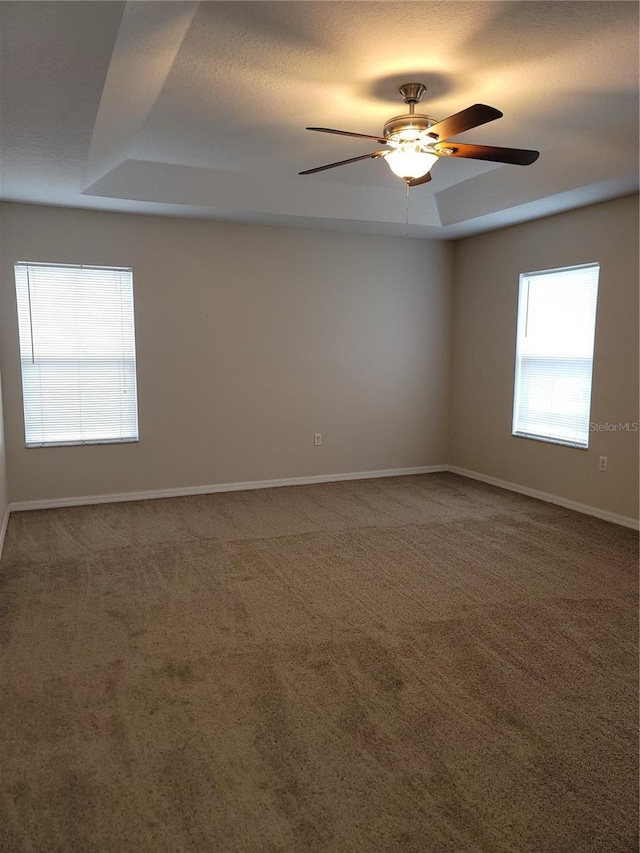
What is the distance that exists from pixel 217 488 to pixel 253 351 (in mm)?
1284

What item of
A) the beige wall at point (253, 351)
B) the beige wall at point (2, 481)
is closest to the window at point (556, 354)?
the beige wall at point (253, 351)

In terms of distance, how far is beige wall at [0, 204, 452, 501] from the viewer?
15.9 ft

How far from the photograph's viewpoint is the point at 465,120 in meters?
2.56

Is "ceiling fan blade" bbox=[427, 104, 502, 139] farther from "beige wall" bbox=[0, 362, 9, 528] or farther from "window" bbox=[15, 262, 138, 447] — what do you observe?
"beige wall" bbox=[0, 362, 9, 528]

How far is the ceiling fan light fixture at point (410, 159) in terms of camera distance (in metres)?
2.99

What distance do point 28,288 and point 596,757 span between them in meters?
4.70

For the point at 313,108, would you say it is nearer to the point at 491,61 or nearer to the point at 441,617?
the point at 491,61

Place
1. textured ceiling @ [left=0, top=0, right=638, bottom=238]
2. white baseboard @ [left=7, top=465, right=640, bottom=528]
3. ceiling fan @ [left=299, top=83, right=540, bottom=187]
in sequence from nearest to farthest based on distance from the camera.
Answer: textured ceiling @ [left=0, top=0, right=638, bottom=238]
ceiling fan @ [left=299, top=83, right=540, bottom=187]
white baseboard @ [left=7, top=465, right=640, bottom=528]

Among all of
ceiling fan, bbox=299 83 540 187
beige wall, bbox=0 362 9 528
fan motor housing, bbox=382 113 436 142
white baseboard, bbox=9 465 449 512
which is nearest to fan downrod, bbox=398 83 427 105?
ceiling fan, bbox=299 83 540 187

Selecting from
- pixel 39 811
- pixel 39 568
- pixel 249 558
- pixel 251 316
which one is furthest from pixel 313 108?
pixel 39 811

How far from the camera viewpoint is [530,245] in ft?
17.0

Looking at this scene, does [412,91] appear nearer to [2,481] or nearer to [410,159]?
[410,159]

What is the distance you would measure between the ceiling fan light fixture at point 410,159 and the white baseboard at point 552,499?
2.94m

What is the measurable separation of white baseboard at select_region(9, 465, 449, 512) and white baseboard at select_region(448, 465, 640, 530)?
0.40m
